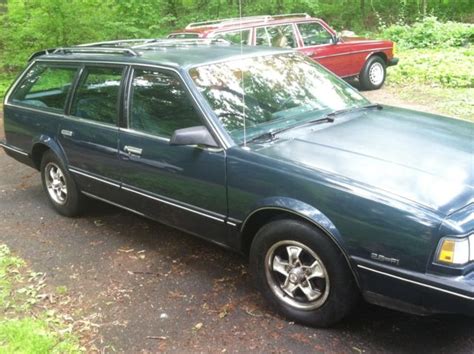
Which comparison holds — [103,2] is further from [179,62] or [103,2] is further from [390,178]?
[390,178]

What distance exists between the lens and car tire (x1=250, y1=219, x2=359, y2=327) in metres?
3.00

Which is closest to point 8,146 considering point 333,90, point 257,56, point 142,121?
point 142,121

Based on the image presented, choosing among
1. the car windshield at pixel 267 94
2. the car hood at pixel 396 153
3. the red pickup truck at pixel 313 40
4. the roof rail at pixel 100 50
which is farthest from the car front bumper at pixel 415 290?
the red pickup truck at pixel 313 40

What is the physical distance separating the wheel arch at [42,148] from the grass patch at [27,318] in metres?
1.15

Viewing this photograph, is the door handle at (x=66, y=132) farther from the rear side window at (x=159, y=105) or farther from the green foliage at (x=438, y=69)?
the green foliage at (x=438, y=69)

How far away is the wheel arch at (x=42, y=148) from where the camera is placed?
16.4 feet

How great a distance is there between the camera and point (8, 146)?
583 centimetres

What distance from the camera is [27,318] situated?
3506mm

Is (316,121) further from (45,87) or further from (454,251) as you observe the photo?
(45,87)

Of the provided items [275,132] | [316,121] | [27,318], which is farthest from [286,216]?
[27,318]

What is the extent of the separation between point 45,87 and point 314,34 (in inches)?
235

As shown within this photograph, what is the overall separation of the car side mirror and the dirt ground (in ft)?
3.71

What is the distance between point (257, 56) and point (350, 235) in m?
1.96

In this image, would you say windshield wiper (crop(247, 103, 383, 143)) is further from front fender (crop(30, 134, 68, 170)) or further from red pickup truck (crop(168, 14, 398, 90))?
red pickup truck (crop(168, 14, 398, 90))
